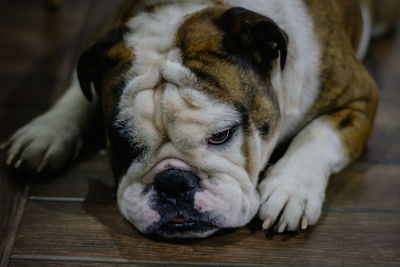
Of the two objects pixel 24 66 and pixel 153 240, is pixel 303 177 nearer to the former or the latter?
pixel 153 240

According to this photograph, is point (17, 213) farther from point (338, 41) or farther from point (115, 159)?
point (338, 41)

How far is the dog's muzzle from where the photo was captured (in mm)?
1289

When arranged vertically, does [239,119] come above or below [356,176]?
above

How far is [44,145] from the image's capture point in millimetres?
1619

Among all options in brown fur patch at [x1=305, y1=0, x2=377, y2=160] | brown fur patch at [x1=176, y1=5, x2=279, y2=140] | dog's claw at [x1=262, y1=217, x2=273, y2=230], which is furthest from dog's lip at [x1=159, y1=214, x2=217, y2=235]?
brown fur patch at [x1=305, y1=0, x2=377, y2=160]

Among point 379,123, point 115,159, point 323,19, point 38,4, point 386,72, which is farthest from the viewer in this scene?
point 38,4

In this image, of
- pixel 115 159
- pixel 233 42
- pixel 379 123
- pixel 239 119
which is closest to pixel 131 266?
pixel 115 159

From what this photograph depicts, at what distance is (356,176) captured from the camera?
1.65 m

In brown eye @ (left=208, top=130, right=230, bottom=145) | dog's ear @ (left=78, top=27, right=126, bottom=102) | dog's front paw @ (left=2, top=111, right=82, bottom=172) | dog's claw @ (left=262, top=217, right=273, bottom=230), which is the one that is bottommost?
dog's front paw @ (left=2, top=111, right=82, bottom=172)

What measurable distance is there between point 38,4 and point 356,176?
1.79m

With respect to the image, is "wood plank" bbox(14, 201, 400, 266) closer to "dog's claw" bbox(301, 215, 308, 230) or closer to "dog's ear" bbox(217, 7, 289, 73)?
"dog's claw" bbox(301, 215, 308, 230)

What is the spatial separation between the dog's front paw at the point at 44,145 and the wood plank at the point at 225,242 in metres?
0.19

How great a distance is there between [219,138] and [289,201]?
244 mm

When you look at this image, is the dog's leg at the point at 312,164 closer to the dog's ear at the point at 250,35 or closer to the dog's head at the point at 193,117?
the dog's head at the point at 193,117
